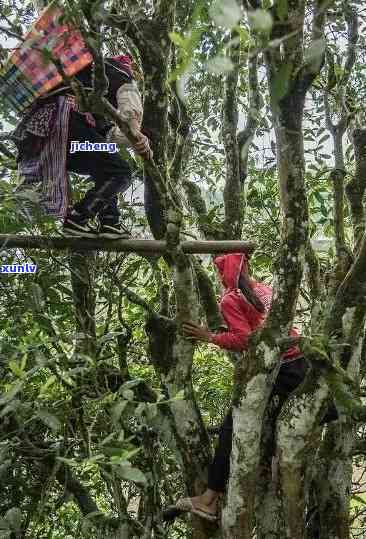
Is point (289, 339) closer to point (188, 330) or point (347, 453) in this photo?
point (188, 330)

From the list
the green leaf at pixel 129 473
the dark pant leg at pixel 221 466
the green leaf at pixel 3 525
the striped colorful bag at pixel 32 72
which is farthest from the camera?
the dark pant leg at pixel 221 466

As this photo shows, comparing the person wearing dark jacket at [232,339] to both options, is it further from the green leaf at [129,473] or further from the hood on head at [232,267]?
the green leaf at [129,473]

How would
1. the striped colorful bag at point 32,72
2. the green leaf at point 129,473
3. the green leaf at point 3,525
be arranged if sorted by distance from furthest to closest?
the striped colorful bag at point 32,72 → the green leaf at point 3,525 → the green leaf at point 129,473

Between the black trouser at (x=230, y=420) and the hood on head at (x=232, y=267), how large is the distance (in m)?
0.48

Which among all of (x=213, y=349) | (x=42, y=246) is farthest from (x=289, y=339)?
(x=213, y=349)

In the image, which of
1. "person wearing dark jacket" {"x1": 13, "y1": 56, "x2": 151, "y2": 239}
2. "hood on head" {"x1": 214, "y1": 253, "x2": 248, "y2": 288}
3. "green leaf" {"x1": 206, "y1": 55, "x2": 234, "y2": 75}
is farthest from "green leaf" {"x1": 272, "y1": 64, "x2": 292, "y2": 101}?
"hood on head" {"x1": 214, "y1": 253, "x2": 248, "y2": 288}

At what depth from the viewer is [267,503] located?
2965 millimetres

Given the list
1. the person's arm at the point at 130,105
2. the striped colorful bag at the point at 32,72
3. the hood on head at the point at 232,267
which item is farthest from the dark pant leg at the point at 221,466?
the striped colorful bag at the point at 32,72

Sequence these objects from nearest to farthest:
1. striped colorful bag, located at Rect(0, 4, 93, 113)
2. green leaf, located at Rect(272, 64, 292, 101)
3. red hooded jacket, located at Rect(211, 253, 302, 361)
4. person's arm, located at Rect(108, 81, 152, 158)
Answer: green leaf, located at Rect(272, 64, 292, 101) < striped colorful bag, located at Rect(0, 4, 93, 113) < person's arm, located at Rect(108, 81, 152, 158) < red hooded jacket, located at Rect(211, 253, 302, 361)

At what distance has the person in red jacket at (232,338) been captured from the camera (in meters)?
2.77

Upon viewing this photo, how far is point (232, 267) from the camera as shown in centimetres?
294

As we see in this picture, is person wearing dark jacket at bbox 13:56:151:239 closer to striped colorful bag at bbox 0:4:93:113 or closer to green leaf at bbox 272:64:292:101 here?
striped colorful bag at bbox 0:4:93:113

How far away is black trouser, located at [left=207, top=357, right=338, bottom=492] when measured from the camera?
2.75 meters

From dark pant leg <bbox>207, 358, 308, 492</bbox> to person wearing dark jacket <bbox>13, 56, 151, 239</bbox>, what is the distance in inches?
39.9
